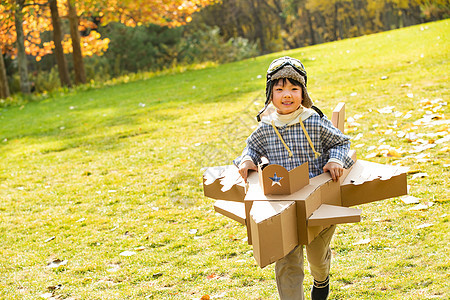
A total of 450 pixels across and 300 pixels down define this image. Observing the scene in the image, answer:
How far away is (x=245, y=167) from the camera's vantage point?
107 inches

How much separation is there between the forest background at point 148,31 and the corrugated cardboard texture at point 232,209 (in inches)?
306

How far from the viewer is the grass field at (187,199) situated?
3.48 meters

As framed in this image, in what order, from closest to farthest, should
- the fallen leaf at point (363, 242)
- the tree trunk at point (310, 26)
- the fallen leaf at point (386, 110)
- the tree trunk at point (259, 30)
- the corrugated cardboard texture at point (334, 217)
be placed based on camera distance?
1. the corrugated cardboard texture at point (334, 217)
2. the fallen leaf at point (363, 242)
3. the fallen leaf at point (386, 110)
4. the tree trunk at point (259, 30)
5. the tree trunk at point (310, 26)

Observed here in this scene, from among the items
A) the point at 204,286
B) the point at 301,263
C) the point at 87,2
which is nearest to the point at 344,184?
the point at 301,263

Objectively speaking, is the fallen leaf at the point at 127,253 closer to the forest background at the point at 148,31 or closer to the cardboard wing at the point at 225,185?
the cardboard wing at the point at 225,185

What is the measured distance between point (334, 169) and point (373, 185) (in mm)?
198

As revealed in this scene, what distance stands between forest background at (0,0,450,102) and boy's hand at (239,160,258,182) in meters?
7.69

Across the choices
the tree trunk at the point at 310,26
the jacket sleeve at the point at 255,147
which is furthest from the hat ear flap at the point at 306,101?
the tree trunk at the point at 310,26

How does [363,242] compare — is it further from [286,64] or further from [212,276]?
[286,64]

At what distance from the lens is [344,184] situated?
256 cm

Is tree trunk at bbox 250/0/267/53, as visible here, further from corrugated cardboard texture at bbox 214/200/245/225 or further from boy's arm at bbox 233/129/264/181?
corrugated cardboard texture at bbox 214/200/245/225

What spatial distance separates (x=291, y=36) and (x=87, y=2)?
2867 centimetres

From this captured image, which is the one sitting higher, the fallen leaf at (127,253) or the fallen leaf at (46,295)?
the fallen leaf at (127,253)

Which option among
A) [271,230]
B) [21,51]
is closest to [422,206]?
[271,230]
